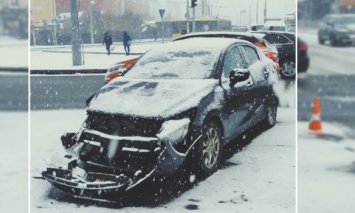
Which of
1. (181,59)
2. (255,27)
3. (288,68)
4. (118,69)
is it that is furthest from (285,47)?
(118,69)

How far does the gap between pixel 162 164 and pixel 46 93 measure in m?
1.57

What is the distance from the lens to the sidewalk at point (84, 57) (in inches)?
192

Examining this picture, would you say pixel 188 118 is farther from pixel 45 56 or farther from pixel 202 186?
pixel 45 56

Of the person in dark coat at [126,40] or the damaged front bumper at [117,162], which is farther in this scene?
the person in dark coat at [126,40]

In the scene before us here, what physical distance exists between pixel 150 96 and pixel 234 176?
1030 mm

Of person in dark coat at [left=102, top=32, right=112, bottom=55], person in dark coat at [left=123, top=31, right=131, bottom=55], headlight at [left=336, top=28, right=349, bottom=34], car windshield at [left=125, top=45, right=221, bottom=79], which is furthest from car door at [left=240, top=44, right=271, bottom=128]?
person in dark coat at [left=102, top=32, right=112, bottom=55]

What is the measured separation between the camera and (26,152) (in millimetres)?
4789

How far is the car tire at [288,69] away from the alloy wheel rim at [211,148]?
0.85 metres

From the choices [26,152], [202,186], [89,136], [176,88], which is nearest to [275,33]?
[176,88]

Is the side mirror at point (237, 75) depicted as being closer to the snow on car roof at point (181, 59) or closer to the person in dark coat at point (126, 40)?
the snow on car roof at point (181, 59)

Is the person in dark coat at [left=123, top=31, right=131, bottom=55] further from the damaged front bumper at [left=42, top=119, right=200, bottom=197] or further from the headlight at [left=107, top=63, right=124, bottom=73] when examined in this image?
the damaged front bumper at [left=42, top=119, right=200, bottom=197]

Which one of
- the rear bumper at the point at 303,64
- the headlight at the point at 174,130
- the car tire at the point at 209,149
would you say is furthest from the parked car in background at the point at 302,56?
the headlight at the point at 174,130

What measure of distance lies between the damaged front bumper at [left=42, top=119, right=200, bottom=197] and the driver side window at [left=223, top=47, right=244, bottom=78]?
790mm

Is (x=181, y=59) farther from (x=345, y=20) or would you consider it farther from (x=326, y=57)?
(x=345, y=20)
